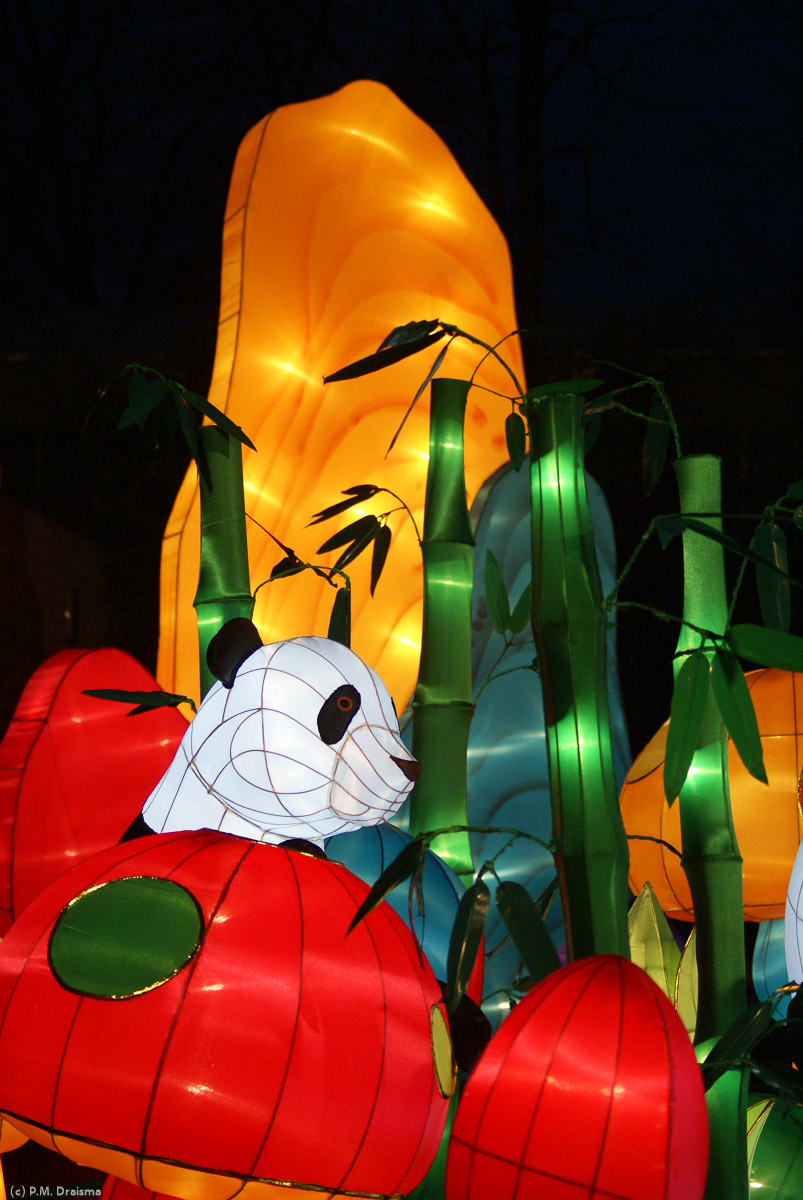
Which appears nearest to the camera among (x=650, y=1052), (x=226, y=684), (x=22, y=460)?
(x=650, y=1052)

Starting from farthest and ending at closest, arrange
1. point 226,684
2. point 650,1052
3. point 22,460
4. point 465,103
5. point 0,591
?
point 465,103
point 22,460
point 0,591
point 226,684
point 650,1052

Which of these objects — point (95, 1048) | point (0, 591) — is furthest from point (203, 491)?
point (0, 591)

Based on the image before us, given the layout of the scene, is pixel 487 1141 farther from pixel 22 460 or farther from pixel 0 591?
pixel 22 460

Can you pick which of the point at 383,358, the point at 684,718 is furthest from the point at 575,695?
the point at 383,358

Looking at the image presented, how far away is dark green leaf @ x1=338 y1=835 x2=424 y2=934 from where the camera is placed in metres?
0.63

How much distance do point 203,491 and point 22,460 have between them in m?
2.77

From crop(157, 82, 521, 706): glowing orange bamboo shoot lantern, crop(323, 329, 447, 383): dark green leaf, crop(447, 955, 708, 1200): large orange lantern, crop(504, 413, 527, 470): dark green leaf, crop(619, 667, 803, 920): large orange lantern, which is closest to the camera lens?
crop(447, 955, 708, 1200): large orange lantern

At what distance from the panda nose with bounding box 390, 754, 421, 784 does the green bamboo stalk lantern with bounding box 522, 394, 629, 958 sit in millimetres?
104

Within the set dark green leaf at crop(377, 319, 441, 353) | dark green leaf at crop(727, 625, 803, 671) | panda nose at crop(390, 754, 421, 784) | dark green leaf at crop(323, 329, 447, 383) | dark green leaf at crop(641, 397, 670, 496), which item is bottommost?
panda nose at crop(390, 754, 421, 784)

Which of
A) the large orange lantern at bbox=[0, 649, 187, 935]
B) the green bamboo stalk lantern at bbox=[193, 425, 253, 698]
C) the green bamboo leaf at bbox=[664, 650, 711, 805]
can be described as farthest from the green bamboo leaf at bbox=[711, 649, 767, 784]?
the large orange lantern at bbox=[0, 649, 187, 935]

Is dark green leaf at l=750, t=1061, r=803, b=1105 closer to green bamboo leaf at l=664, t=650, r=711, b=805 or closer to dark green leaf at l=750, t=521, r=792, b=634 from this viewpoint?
green bamboo leaf at l=664, t=650, r=711, b=805

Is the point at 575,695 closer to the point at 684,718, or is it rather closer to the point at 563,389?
the point at 684,718

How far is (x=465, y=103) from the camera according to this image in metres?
3.63

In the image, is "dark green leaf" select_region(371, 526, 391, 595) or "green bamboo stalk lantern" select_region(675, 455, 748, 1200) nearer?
"green bamboo stalk lantern" select_region(675, 455, 748, 1200)
